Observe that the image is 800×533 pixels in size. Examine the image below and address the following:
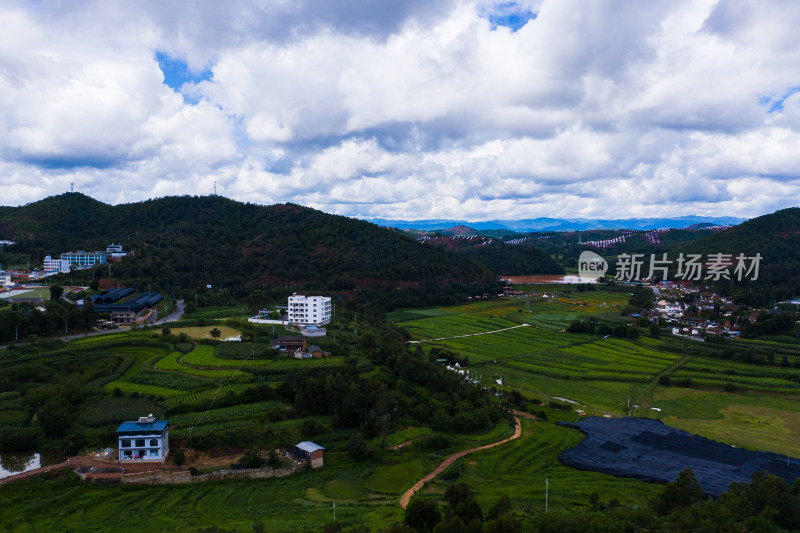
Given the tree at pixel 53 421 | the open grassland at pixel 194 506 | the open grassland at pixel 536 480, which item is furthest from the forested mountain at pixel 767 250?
the tree at pixel 53 421

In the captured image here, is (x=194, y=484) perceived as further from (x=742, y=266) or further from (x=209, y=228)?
(x=742, y=266)

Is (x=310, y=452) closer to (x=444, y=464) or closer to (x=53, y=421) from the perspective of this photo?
(x=444, y=464)

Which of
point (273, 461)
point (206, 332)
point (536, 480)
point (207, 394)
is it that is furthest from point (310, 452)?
point (206, 332)

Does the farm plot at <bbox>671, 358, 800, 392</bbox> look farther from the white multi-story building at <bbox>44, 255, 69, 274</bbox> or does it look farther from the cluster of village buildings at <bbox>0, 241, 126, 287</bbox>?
the white multi-story building at <bbox>44, 255, 69, 274</bbox>

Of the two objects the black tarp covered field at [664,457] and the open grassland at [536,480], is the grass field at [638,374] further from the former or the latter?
the open grassland at [536,480]

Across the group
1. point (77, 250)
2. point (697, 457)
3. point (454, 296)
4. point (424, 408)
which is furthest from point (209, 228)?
point (697, 457)
